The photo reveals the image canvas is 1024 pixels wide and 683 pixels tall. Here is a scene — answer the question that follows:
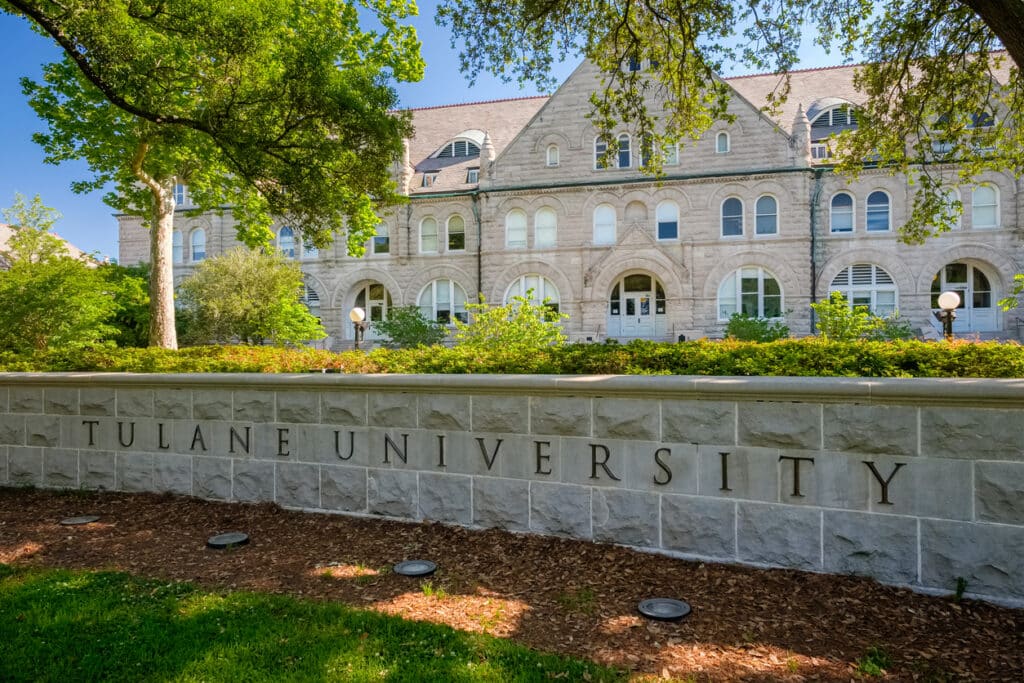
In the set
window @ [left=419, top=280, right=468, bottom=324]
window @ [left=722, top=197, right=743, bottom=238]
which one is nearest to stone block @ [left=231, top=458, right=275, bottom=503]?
window @ [left=419, top=280, right=468, bottom=324]

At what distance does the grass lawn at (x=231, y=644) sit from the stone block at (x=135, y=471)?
2.66m

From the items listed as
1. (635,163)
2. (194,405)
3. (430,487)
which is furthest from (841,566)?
(635,163)

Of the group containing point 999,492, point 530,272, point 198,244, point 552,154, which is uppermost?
point 552,154

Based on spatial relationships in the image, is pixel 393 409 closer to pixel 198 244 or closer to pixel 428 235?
pixel 428 235

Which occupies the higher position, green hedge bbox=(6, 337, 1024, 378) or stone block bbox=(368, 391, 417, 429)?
green hedge bbox=(6, 337, 1024, 378)

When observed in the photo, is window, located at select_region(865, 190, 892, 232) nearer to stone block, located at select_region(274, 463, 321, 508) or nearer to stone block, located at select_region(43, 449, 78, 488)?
stone block, located at select_region(274, 463, 321, 508)

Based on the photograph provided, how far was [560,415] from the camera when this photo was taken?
196 inches

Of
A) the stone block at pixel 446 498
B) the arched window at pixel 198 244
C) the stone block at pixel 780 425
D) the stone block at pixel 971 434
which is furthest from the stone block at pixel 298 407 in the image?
the arched window at pixel 198 244

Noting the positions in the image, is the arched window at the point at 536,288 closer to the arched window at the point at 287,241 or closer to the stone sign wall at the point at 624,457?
the arched window at the point at 287,241

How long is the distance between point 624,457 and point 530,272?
25.4 m

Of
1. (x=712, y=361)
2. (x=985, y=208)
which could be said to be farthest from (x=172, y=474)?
(x=985, y=208)

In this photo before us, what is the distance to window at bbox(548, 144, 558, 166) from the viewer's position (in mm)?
30000

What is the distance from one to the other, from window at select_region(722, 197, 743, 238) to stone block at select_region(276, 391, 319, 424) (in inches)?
1001

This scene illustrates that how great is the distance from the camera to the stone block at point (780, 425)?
14.0 ft
